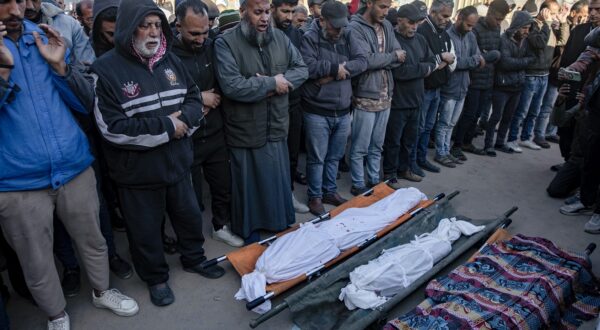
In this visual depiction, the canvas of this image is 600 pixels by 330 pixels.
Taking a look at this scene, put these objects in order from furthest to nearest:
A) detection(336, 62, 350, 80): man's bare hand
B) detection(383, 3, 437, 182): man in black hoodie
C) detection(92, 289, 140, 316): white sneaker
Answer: detection(383, 3, 437, 182): man in black hoodie, detection(336, 62, 350, 80): man's bare hand, detection(92, 289, 140, 316): white sneaker

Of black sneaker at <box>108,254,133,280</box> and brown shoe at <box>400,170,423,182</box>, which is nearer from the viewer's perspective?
black sneaker at <box>108,254,133,280</box>

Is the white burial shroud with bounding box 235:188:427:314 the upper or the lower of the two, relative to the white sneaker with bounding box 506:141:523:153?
upper

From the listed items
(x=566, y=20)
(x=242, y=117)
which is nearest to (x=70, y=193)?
(x=242, y=117)

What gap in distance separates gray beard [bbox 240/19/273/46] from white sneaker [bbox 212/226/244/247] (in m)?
1.76

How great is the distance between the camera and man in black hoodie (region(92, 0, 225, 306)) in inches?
105

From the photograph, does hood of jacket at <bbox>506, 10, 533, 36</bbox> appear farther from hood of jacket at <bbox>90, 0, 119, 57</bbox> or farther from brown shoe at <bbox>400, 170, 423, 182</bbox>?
hood of jacket at <bbox>90, 0, 119, 57</bbox>

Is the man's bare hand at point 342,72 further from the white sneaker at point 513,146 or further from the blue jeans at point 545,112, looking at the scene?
the blue jeans at point 545,112

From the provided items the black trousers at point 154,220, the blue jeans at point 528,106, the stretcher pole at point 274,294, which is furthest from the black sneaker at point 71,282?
the blue jeans at point 528,106

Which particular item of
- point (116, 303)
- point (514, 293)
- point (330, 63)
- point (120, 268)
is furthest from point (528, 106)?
point (116, 303)

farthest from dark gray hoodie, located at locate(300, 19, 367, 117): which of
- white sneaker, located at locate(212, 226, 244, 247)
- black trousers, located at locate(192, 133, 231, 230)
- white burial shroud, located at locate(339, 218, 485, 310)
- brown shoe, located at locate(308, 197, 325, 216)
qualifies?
white burial shroud, located at locate(339, 218, 485, 310)

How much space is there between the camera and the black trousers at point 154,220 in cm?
296

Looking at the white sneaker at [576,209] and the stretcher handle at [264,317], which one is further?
the white sneaker at [576,209]

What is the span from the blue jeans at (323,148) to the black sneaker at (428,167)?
1683 mm

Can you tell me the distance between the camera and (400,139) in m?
5.22
